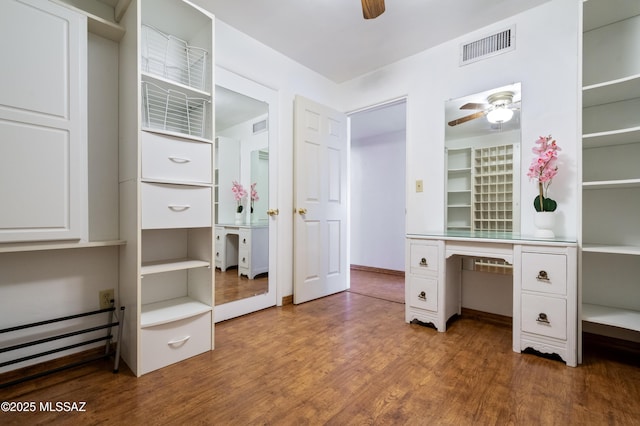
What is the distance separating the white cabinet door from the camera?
135 cm

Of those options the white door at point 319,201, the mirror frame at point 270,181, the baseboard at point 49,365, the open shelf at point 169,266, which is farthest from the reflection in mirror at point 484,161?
the baseboard at point 49,365

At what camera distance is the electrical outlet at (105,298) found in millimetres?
1830

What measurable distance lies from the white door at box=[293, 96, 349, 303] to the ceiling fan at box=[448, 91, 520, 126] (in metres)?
1.39

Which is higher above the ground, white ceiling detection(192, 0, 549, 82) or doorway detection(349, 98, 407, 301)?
white ceiling detection(192, 0, 549, 82)

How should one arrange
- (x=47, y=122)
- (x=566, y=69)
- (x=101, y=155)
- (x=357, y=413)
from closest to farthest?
(x=357, y=413)
(x=47, y=122)
(x=101, y=155)
(x=566, y=69)

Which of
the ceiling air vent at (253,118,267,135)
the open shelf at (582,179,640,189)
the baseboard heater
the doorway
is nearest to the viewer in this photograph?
the baseboard heater

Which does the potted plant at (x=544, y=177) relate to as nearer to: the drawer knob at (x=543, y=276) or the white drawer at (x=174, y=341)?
the drawer knob at (x=543, y=276)

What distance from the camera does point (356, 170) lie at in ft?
16.6


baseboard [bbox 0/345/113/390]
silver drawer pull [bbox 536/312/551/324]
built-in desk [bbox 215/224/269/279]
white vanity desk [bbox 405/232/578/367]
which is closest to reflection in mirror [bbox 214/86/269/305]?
built-in desk [bbox 215/224/269/279]

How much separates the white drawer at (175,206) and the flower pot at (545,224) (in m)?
2.24

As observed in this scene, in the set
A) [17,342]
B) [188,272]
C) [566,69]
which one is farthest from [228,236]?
[566,69]

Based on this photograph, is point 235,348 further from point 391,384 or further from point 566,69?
point 566,69

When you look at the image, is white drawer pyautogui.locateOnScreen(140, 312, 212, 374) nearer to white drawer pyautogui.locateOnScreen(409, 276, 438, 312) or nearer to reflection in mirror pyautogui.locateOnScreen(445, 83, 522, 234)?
white drawer pyautogui.locateOnScreen(409, 276, 438, 312)

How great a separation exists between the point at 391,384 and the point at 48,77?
2.37m
